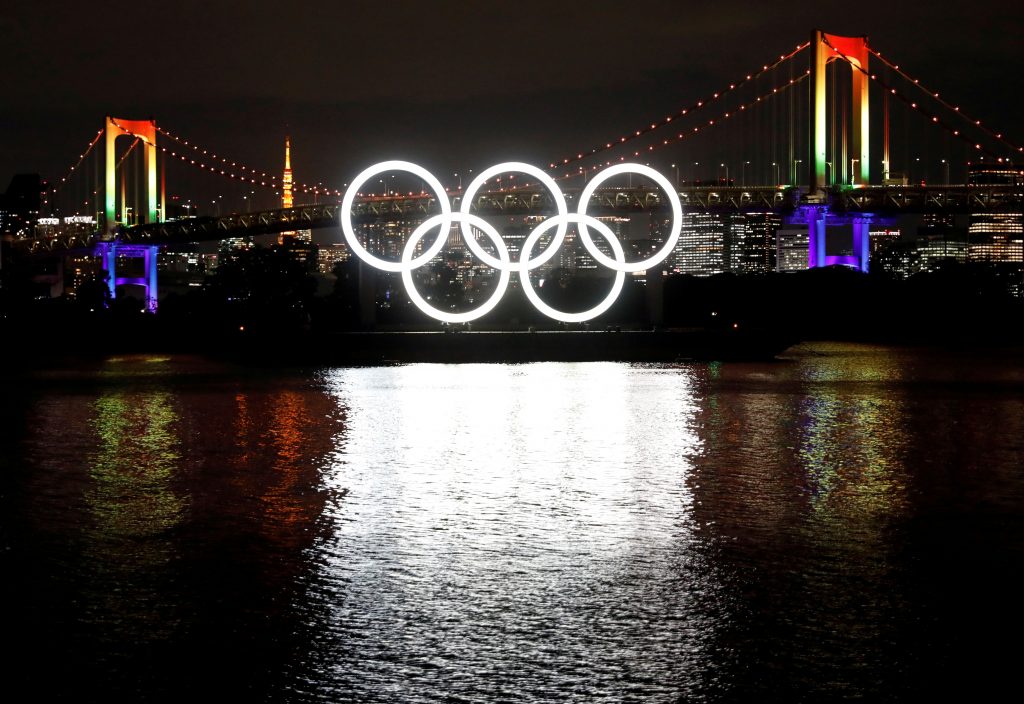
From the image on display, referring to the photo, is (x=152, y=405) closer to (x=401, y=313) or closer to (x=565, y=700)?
(x=565, y=700)

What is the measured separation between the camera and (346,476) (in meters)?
11.3

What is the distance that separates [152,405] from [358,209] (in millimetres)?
42067

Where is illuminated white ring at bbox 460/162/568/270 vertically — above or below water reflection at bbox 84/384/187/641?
above

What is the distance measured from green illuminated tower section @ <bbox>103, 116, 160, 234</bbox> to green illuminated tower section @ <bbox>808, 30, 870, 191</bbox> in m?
36.7

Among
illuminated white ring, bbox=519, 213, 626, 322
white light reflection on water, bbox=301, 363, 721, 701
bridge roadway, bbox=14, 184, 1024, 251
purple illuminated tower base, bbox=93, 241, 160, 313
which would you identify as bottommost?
white light reflection on water, bbox=301, 363, 721, 701

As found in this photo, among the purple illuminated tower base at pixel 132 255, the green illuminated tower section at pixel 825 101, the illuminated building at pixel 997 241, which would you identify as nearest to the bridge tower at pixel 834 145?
the green illuminated tower section at pixel 825 101

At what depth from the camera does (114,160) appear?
72438mm

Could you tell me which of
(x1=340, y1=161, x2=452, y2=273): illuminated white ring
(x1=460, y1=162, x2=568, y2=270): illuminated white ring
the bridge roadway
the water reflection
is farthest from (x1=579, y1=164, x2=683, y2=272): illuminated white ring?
the water reflection

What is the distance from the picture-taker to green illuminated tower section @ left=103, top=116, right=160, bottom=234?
71750mm

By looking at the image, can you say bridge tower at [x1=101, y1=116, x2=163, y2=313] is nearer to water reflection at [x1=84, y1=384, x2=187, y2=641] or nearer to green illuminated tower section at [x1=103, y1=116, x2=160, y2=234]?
green illuminated tower section at [x1=103, y1=116, x2=160, y2=234]

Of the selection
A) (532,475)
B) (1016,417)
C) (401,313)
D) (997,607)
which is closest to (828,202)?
(401,313)

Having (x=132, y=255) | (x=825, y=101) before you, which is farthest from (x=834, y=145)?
(x=132, y=255)

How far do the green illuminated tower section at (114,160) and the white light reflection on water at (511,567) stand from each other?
60.5 meters

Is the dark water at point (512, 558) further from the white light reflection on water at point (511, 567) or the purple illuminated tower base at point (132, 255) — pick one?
the purple illuminated tower base at point (132, 255)
